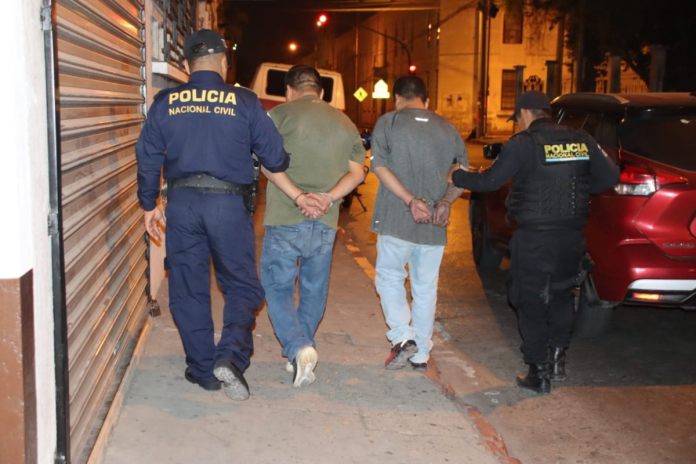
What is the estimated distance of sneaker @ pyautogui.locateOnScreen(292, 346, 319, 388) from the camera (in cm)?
535

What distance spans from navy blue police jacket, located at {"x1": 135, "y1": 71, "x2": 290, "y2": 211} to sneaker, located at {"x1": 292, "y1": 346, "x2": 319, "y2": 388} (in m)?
1.18

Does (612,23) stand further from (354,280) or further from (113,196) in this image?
(113,196)

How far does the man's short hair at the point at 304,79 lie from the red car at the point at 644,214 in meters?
2.35

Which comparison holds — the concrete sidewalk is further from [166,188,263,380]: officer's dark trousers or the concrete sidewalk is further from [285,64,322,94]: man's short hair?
[285,64,322,94]: man's short hair

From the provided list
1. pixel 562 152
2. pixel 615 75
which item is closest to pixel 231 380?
pixel 562 152

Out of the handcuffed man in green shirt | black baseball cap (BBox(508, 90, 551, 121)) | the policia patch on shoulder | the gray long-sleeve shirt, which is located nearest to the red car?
the policia patch on shoulder

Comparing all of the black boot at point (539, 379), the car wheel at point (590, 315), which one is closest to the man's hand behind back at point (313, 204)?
the black boot at point (539, 379)

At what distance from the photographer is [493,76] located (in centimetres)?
4616

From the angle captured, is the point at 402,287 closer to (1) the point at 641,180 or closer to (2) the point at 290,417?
(2) the point at 290,417

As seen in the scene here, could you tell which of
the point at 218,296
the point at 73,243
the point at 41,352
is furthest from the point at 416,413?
the point at 218,296

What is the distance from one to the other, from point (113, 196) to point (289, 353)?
144 cm

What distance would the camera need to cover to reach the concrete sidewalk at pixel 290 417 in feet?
14.4

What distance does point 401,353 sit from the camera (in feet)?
19.2

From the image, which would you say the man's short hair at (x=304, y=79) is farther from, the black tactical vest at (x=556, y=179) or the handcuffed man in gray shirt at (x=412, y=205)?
the black tactical vest at (x=556, y=179)
